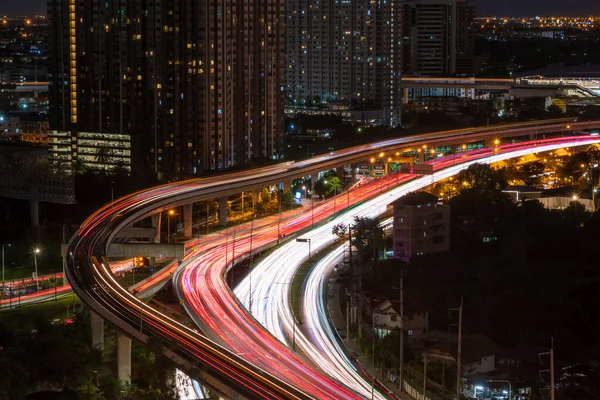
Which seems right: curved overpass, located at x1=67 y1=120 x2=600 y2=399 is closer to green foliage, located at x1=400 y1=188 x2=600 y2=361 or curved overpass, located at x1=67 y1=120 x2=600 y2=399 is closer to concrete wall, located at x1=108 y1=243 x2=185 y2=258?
concrete wall, located at x1=108 y1=243 x2=185 y2=258

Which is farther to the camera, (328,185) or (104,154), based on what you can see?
(104,154)

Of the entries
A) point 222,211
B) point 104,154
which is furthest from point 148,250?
point 104,154

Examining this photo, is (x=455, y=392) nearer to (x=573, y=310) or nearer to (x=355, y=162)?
(x=573, y=310)

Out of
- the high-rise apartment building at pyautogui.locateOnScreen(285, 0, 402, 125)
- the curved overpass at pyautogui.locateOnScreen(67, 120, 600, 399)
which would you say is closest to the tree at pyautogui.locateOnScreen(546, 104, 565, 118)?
the high-rise apartment building at pyautogui.locateOnScreen(285, 0, 402, 125)

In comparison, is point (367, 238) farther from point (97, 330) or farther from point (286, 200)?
point (97, 330)

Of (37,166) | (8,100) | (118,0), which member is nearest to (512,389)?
(37,166)

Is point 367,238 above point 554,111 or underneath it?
underneath

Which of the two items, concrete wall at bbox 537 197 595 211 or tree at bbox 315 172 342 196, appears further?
tree at bbox 315 172 342 196
